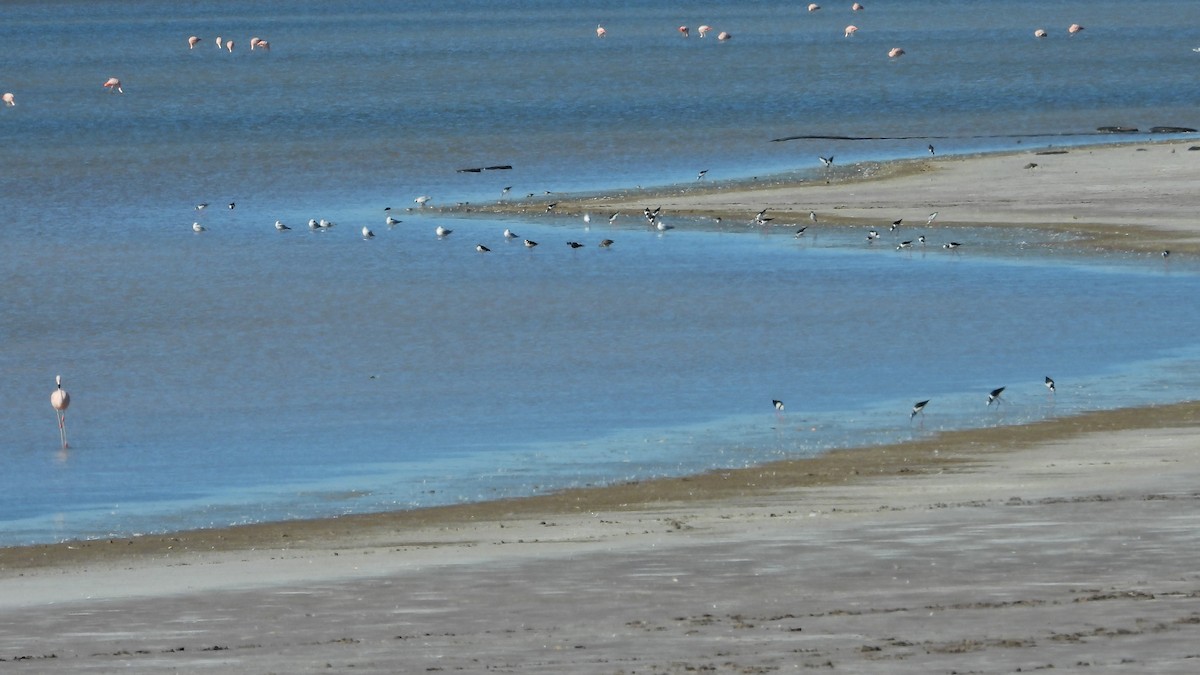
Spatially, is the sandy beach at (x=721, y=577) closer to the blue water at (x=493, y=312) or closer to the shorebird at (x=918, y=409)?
the shorebird at (x=918, y=409)

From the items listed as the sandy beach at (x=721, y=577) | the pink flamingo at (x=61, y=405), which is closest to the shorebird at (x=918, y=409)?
the sandy beach at (x=721, y=577)

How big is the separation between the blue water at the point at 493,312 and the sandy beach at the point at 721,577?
1.24 m

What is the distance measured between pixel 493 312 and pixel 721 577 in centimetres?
1538

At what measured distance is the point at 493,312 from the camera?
91.6 feet

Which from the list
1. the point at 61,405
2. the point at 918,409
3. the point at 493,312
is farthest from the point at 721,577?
the point at 493,312

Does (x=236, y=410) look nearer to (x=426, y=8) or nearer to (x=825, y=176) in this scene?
(x=825, y=176)

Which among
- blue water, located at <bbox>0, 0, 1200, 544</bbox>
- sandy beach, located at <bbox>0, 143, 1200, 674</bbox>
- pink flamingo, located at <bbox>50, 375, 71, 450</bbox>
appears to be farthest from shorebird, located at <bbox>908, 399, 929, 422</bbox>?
pink flamingo, located at <bbox>50, 375, 71, 450</bbox>

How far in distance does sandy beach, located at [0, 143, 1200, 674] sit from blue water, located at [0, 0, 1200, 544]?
1243 millimetres

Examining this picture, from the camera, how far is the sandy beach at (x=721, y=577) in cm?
1088

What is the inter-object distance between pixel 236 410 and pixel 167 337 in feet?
19.0

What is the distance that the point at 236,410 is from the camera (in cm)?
2150

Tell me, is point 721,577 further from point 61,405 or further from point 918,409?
point 61,405

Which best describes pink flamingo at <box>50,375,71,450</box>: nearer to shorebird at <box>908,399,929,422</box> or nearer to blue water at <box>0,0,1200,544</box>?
blue water at <box>0,0,1200,544</box>

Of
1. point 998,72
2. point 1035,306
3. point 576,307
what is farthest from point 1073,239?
point 998,72
